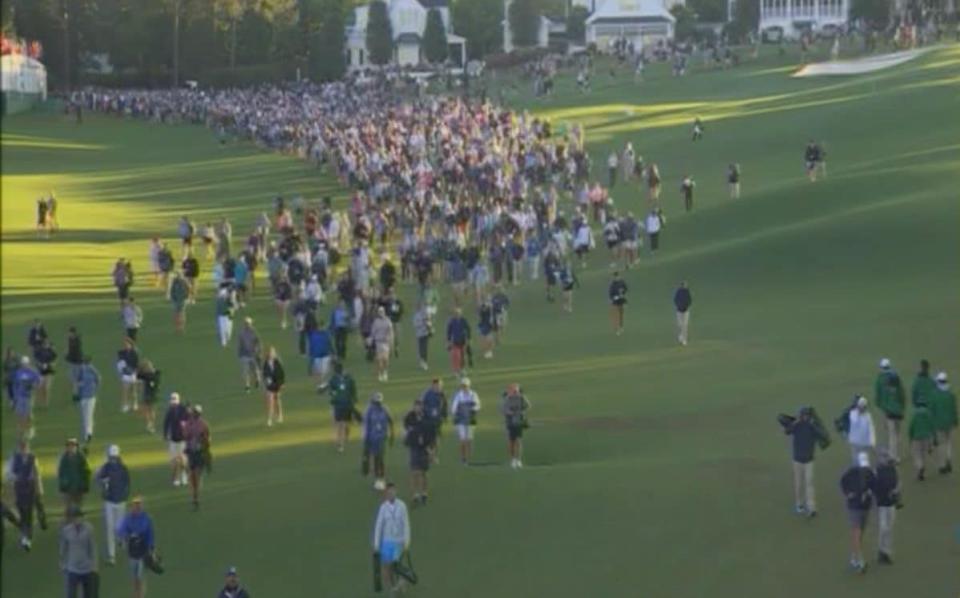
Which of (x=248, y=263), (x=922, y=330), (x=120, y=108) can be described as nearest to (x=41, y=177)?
(x=120, y=108)

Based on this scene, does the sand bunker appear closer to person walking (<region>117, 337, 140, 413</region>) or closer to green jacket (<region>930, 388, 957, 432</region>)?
person walking (<region>117, 337, 140, 413</region>)

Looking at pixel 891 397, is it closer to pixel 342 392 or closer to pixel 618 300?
pixel 342 392

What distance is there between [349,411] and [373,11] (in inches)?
3722

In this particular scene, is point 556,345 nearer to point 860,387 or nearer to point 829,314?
point 829,314

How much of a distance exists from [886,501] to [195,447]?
7.54 m

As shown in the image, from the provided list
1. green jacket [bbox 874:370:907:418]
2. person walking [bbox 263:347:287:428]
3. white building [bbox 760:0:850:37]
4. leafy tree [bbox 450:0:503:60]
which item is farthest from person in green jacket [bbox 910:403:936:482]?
leafy tree [bbox 450:0:503:60]

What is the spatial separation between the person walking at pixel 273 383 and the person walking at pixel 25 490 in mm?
4734

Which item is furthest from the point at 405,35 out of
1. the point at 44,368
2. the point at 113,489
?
the point at 113,489

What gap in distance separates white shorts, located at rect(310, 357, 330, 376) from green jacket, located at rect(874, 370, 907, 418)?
364 inches

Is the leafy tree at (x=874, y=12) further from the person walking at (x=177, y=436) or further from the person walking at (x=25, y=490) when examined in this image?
the person walking at (x=25, y=490)

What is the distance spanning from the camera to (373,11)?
111875 mm

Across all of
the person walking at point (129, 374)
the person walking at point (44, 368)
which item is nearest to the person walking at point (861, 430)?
the person walking at point (129, 374)

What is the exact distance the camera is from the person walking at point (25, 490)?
16.4 m

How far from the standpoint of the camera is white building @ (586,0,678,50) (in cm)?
12256
